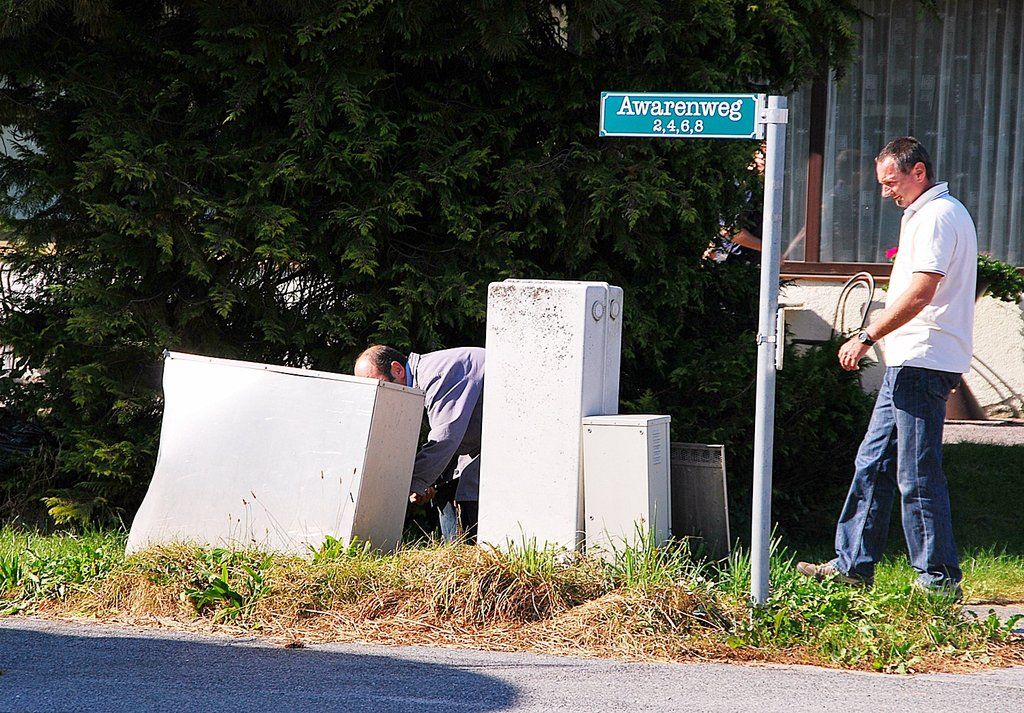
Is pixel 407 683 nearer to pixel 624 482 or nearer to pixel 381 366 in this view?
pixel 624 482

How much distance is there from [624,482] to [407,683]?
4.57 ft

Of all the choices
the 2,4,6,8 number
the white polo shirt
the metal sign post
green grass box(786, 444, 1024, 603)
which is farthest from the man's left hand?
the 2,4,6,8 number

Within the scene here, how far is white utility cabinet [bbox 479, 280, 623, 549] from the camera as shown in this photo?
5.34m

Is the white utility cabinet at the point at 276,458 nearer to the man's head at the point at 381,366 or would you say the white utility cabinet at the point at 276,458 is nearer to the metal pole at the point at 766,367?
the man's head at the point at 381,366

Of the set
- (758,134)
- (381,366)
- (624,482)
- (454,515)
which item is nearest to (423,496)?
(454,515)

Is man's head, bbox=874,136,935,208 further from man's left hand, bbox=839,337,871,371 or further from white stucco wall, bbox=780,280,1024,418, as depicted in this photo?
white stucco wall, bbox=780,280,1024,418

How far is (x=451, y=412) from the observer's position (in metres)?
5.80

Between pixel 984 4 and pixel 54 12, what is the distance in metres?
7.07

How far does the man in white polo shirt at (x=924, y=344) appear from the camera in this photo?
497cm

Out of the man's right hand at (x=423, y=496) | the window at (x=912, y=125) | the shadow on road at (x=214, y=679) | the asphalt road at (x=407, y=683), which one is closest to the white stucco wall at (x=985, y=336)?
the window at (x=912, y=125)

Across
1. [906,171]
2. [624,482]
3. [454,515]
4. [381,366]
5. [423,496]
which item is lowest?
[454,515]

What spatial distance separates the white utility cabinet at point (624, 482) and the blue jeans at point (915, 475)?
0.83 meters

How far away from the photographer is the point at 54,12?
21.2ft

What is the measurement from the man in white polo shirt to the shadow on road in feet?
6.20
